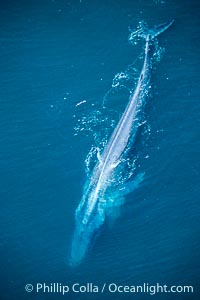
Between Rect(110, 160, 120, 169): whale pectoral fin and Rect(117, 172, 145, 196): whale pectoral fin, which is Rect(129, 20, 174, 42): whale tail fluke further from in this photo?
Rect(117, 172, 145, 196): whale pectoral fin

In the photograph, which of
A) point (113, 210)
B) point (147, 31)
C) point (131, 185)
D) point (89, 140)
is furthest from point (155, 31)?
point (113, 210)

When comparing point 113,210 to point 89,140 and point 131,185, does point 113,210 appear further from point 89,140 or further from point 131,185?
point 89,140

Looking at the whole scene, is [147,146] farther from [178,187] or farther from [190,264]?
[190,264]

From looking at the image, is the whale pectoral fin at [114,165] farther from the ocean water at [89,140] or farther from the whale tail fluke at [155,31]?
the whale tail fluke at [155,31]

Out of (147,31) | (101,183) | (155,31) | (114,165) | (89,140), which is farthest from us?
(147,31)

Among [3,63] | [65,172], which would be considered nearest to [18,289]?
[65,172]

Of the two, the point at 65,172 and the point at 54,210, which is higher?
the point at 65,172

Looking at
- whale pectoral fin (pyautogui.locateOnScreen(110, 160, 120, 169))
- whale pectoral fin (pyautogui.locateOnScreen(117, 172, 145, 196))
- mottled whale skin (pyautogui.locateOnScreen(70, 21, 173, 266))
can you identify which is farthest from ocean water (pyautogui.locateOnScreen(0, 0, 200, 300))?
whale pectoral fin (pyautogui.locateOnScreen(110, 160, 120, 169))

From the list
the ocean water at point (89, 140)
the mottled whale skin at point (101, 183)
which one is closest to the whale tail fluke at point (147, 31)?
the ocean water at point (89, 140)
